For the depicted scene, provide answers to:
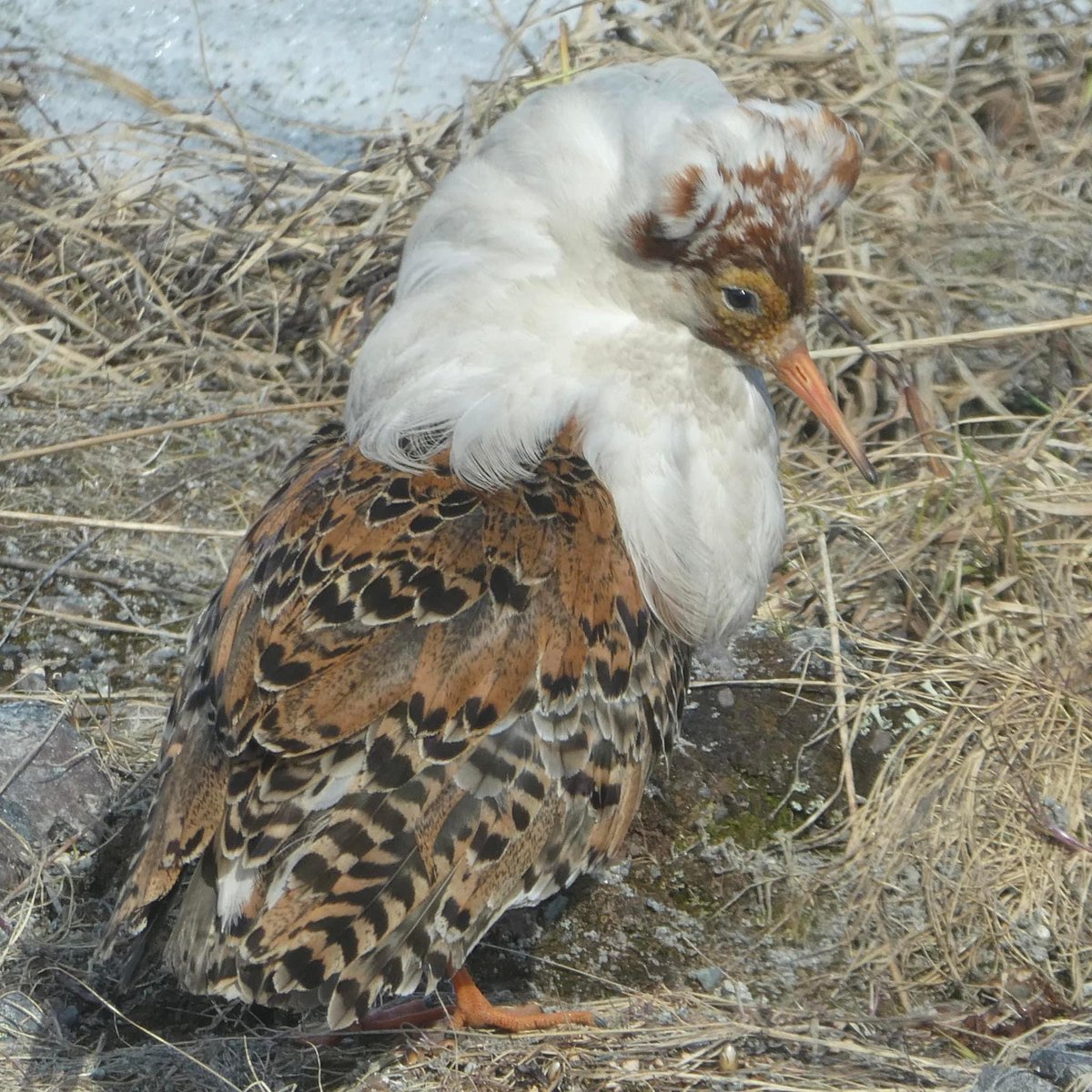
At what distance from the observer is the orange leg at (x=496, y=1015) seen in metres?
3.35

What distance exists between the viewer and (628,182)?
315cm

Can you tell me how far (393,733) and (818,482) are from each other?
2.37 meters

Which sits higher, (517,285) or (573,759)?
(517,285)

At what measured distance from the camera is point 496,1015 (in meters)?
3.37

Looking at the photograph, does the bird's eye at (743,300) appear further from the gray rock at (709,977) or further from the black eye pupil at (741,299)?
the gray rock at (709,977)

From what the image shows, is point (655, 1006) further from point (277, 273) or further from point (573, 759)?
point (277, 273)

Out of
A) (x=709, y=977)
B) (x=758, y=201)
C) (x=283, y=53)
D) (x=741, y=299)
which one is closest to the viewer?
(x=758, y=201)

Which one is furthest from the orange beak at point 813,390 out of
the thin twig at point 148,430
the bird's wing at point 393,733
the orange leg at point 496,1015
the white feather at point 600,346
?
the thin twig at point 148,430

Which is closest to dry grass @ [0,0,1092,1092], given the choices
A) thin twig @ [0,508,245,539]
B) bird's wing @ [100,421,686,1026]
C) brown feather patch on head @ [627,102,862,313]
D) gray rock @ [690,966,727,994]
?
thin twig @ [0,508,245,539]

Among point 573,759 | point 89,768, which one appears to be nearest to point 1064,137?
point 573,759

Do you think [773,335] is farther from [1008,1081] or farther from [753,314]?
[1008,1081]

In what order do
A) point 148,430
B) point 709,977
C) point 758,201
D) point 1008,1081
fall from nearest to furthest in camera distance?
point 1008,1081, point 758,201, point 709,977, point 148,430

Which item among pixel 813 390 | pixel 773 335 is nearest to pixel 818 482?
pixel 813 390

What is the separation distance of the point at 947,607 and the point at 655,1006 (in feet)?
5.06
